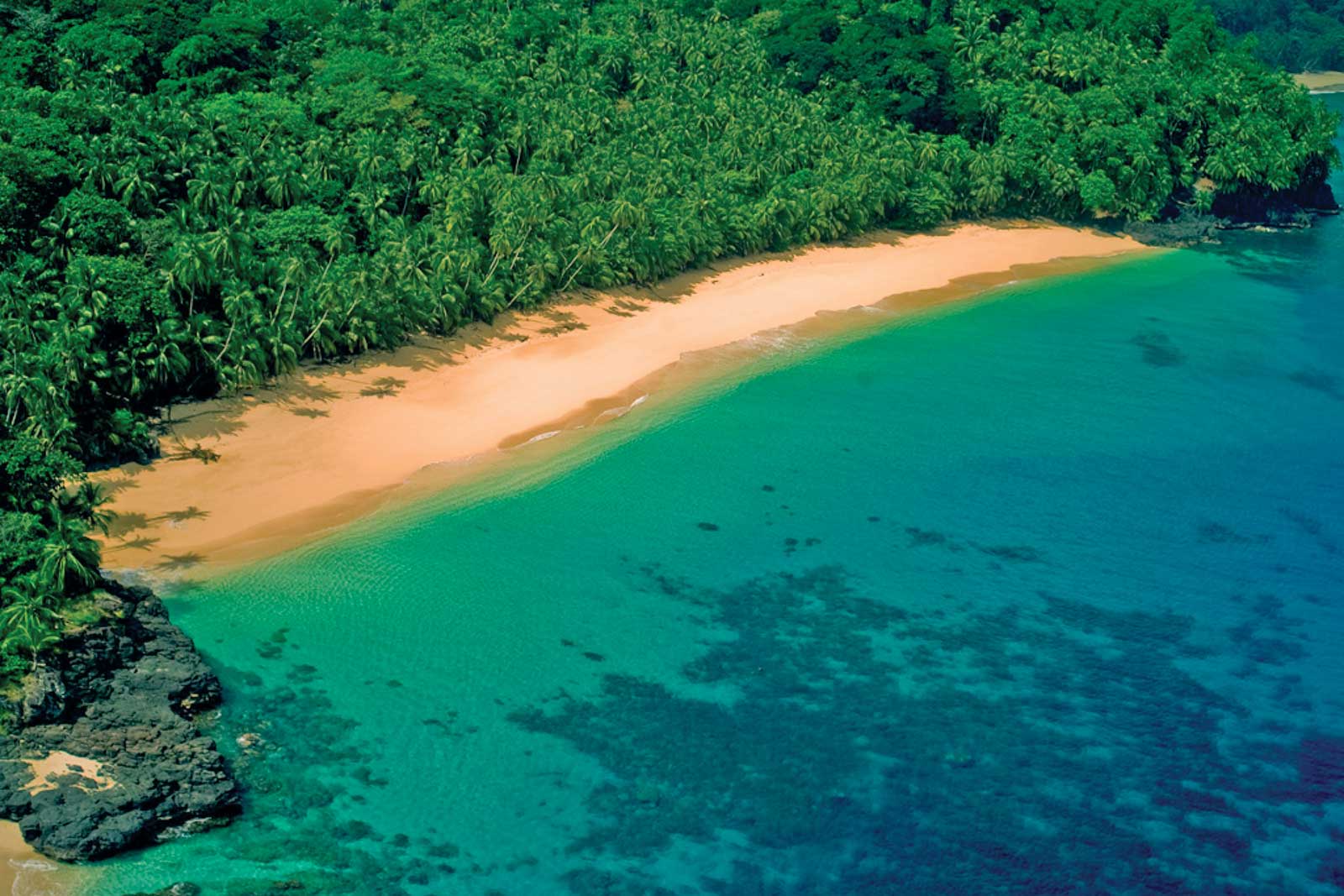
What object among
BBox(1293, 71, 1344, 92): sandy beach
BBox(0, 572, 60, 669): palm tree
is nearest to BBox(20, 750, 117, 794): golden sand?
BBox(0, 572, 60, 669): palm tree

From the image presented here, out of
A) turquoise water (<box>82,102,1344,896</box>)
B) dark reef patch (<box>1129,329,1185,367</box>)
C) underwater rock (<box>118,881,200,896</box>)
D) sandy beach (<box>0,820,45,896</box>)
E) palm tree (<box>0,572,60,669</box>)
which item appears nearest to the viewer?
sandy beach (<box>0,820,45,896</box>)

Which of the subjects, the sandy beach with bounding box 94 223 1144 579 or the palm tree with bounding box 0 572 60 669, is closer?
the palm tree with bounding box 0 572 60 669

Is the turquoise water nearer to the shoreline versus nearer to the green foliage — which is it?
the shoreline

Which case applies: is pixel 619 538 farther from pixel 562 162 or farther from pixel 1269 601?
pixel 562 162

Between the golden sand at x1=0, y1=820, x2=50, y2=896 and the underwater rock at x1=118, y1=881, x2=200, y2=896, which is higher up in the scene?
the golden sand at x1=0, y1=820, x2=50, y2=896

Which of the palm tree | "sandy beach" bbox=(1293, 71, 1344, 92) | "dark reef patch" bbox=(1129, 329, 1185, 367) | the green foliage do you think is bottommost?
the palm tree

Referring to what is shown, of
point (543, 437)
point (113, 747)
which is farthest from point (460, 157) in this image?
point (113, 747)

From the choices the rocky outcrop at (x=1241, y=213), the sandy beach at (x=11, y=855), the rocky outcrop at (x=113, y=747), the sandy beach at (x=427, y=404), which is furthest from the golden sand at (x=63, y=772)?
the rocky outcrop at (x=1241, y=213)

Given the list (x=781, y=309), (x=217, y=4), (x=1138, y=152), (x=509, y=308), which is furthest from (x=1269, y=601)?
(x=217, y=4)

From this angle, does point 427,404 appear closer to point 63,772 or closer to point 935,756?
point 63,772
